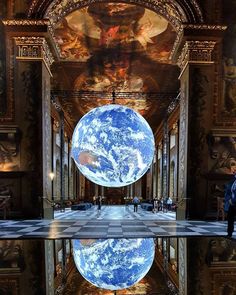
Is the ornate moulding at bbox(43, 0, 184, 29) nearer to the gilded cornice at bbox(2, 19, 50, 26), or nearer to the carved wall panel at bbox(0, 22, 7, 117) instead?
the gilded cornice at bbox(2, 19, 50, 26)

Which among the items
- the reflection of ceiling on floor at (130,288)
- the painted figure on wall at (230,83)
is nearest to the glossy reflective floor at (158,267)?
the reflection of ceiling on floor at (130,288)

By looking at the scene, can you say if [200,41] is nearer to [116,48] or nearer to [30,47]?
[30,47]

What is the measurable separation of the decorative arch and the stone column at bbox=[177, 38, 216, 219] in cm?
100

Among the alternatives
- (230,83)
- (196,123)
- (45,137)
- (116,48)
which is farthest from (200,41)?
(116,48)

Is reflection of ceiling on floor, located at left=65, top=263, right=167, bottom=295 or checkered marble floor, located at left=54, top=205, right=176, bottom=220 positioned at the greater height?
reflection of ceiling on floor, located at left=65, top=263, right=167, bottom=295

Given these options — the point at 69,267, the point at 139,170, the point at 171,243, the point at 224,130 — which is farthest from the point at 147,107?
the point at 69,267

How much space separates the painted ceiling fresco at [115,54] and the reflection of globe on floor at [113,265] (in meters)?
12.0

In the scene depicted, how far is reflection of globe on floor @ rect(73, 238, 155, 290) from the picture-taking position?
315 cm

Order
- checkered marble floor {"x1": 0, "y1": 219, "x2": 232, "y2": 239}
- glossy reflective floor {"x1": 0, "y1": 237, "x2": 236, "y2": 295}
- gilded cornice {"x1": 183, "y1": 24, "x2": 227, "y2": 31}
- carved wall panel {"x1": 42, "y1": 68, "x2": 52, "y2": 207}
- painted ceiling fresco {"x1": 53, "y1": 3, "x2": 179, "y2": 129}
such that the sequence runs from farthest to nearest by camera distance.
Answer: painted ceiling fresco {"x1": 53, "y1": 3, "x2": 179, "y2": 129} → gilded cornice {"x1": 183, "y1": 24, "x2": 227, "y2": 31} → carved wall panel {"x1": 42, "y1": 68, "x2": 52, "y2": 207} → checkered marble floor {"x1": 0, "y1": 219, "x2": 232, "y2": 239} → glossy reflective floor {"x1": 0, "y1": 237, "x2": 236, "y2": 295}

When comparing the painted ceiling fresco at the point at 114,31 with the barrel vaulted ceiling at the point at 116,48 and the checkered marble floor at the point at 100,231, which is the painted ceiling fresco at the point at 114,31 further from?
the checkered marble floor at the point at 100,231

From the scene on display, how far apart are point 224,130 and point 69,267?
10.2 metres

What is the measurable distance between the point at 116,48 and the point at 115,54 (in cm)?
65

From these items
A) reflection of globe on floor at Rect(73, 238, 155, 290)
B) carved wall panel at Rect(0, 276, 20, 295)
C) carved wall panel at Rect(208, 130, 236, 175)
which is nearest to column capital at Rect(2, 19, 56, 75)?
carved wall panel at Rect(208, 130, 236, 175)

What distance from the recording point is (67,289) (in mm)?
2932
